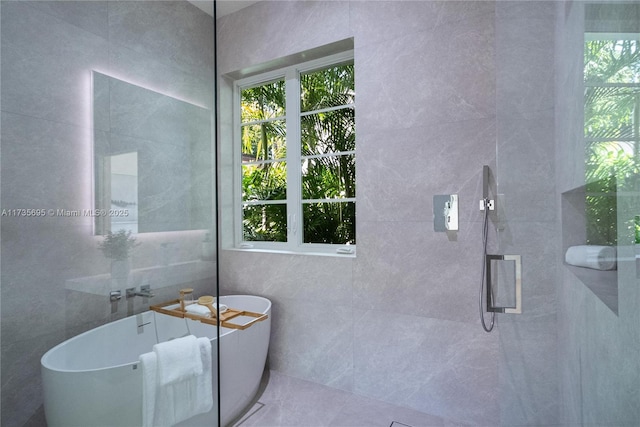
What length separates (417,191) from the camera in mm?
2025

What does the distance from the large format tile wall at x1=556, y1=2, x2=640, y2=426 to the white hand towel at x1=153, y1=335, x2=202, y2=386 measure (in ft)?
2.67

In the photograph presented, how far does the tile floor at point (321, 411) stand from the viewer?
1894 millimetres

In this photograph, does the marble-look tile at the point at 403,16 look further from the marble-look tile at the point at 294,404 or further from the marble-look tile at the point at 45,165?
the marble-look tile at the point at 294,404

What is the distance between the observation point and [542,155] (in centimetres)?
50

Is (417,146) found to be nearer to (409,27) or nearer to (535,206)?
(409,27)

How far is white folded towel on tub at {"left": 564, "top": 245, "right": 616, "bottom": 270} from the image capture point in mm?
276

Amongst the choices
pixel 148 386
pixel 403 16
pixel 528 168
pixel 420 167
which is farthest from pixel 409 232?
pixel 148 386

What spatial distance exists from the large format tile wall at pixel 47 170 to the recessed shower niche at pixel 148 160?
0.09 feet

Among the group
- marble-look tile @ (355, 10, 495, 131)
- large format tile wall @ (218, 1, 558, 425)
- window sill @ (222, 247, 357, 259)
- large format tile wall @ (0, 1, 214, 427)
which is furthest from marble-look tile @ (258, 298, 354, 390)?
large format tile wall @ (0, 1, 214, 427)

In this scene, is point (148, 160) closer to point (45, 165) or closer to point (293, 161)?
point (45, 165)

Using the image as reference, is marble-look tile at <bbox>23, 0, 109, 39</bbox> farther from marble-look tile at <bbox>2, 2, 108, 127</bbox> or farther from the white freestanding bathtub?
the white freestanding bathtub

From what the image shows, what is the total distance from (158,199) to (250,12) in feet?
8.17

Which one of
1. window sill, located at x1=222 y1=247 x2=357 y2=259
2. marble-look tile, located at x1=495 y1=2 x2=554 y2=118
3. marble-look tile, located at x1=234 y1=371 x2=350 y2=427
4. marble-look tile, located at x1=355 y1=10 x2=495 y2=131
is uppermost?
marble-look tile, located at x1=355 y1=10 x2=495 y2=131

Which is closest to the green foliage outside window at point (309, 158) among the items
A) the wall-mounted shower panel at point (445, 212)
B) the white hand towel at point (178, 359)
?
the wall-mounted shower panel at point (445, 212)
